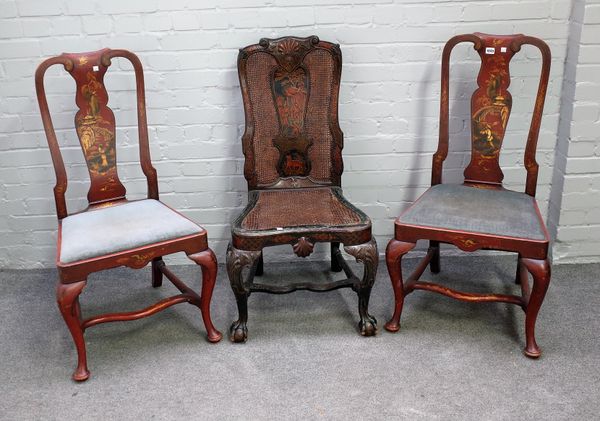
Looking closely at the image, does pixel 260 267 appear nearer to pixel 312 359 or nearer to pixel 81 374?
pixel 312 359

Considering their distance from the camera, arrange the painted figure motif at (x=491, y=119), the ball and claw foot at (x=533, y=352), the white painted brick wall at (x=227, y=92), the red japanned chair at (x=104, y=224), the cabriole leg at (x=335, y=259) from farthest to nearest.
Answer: the cabriole leg at (x=335, y=259) → the white painted brick wall at (x=227, y=92) → the painted figure motif at (x=491, y=119) → the ball and claw foot at (x=533, y=352) → the red japanned chair at (x=104, y=224)

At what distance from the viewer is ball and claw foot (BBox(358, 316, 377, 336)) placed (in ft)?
8.07

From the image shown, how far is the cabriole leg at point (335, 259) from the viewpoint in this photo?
2.93 m

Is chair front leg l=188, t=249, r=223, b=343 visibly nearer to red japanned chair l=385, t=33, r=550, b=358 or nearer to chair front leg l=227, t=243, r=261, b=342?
chair front leg l=227, t=243, r=261, b=342

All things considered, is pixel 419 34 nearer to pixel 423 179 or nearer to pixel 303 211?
pixel 423 179

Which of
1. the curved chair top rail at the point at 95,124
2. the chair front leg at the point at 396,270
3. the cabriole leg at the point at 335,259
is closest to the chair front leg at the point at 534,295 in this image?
the chair front leg at the point at 396,270

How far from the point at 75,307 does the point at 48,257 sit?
3.31ft

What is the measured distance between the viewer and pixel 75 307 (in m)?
2.21

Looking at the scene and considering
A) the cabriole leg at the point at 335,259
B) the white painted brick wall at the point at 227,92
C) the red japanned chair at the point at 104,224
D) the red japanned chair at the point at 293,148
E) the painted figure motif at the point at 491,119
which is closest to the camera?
the red japanned chair at the point at 104,224

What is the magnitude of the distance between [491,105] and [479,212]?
0.50 m

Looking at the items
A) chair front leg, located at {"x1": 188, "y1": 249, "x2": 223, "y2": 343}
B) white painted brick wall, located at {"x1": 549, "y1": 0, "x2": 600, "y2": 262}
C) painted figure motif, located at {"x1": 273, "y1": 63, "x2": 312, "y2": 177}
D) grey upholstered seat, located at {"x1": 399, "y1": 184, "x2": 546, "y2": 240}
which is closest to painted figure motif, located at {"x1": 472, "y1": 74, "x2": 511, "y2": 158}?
grey upholstered seat, located at {"x1": 399, "y1": 184, "x2": 546, "y2": 240}

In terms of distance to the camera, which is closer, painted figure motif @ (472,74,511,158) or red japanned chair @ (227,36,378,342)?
red japanned chair @ (227,36,378,342)

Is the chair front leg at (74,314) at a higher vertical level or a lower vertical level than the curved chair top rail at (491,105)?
lower

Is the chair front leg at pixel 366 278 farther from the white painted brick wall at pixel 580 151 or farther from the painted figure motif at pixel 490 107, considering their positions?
the white painted brick wall at pixel 580 151
